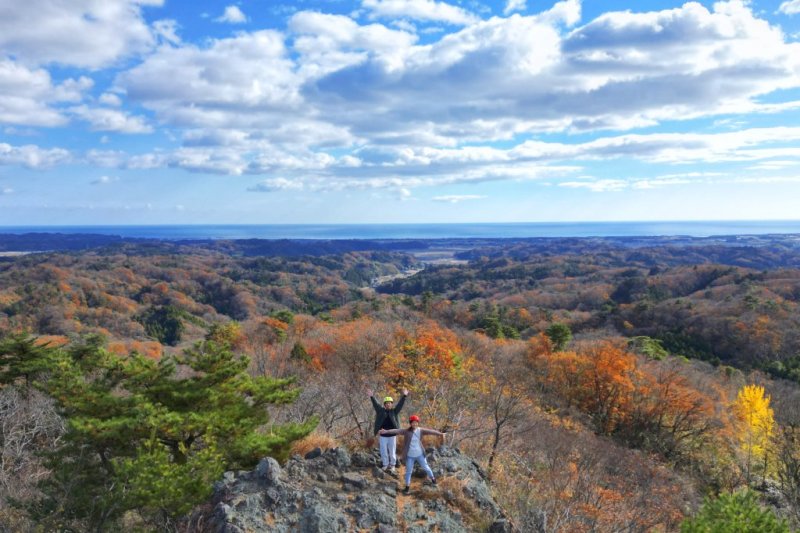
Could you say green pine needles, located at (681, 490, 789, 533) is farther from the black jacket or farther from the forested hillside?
the black jacket

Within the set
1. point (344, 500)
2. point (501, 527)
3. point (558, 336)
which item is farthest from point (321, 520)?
point (558, 336)

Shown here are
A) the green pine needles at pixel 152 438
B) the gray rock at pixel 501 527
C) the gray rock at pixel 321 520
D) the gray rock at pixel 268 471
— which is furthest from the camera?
the gray rock at pixel 501 527

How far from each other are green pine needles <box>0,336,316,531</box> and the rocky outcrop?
523 millimetres

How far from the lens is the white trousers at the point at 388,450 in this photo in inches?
396

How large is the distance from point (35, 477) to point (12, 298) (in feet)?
330

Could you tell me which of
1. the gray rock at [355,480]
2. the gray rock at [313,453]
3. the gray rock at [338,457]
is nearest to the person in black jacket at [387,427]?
the gray rock at [355,480]

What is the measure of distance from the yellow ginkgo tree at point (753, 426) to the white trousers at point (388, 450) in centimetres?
2248

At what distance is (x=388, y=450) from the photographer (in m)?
10.1

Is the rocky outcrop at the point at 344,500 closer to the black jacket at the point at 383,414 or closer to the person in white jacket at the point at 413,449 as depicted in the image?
the person in white jacket at the point at 413,449

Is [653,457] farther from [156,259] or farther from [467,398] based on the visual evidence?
[156,259]

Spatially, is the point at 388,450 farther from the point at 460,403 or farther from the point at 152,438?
the point at 460,403

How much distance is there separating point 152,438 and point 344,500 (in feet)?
11.3

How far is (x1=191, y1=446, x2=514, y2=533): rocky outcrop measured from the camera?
838 centimetres

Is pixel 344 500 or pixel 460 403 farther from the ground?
pixel 344 500
